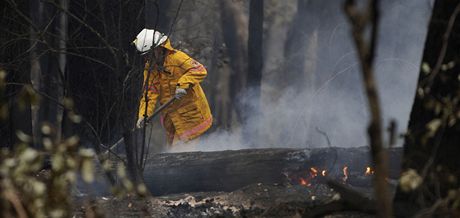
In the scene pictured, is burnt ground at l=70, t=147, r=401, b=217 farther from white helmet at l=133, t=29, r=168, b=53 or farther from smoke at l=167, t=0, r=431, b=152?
smoke at l=167, t=0, r=431, b=152

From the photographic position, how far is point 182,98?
37.1 feet

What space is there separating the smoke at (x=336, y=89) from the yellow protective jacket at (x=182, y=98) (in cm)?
325

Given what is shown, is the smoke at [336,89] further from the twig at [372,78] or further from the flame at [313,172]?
the twig at [372,78]

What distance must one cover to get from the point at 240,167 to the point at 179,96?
5.86 ft

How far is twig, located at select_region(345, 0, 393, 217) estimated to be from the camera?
2.56 metres

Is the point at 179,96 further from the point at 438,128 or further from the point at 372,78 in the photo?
the point at 372,78

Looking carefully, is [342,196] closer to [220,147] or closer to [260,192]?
[260,192]

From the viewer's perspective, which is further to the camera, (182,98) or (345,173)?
(182,98)

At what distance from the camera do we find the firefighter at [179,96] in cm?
1074

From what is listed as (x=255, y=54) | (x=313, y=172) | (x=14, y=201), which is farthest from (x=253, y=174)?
(x=255, y=54)

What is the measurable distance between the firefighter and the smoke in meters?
3.25

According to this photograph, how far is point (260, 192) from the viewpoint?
28.5 ft

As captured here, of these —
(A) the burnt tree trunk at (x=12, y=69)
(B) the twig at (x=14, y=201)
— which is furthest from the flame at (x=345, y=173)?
(B) the twig at (x=14, y=201)

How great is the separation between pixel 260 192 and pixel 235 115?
1009cm
